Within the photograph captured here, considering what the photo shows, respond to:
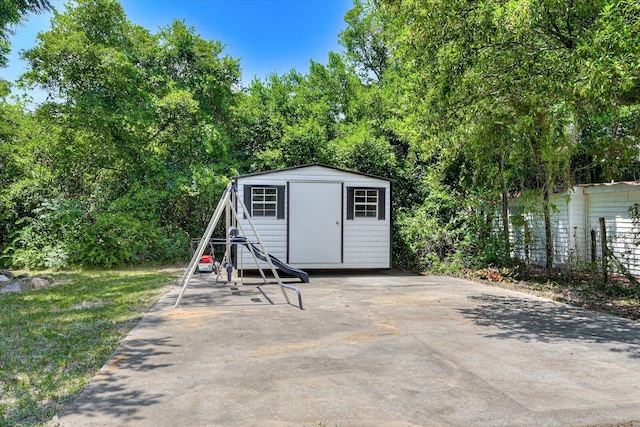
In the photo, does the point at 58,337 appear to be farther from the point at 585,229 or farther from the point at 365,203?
the point at 585,229

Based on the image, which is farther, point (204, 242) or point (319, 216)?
point (319, 216)

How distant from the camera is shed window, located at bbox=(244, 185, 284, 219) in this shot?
10.3 m

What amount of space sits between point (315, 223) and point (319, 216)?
0.61 ft

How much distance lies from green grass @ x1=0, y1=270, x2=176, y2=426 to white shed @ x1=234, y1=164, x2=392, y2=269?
2692 mm

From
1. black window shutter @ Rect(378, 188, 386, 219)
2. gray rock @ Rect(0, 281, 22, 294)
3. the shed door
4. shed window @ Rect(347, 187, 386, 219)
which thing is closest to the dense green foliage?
black window shutter @ Rect(378, 188, 386, 219)

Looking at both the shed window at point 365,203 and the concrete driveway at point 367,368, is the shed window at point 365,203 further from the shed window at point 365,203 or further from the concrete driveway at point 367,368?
the concrete driveway at point 367,368

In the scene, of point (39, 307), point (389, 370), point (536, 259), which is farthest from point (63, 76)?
point (536, 259)

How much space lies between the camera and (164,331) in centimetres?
488

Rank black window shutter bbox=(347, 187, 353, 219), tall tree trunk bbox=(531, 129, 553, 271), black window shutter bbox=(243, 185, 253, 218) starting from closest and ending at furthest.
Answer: tall tree trunk bbox=(531, 129, 553, 271), black window shutter bbox=(243, 185, 253, 218), black window shutter bbox=(347, 187, 353, 219)

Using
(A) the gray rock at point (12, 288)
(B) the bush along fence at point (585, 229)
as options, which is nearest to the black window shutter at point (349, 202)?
(B) the bush along fence at point (585, 229)

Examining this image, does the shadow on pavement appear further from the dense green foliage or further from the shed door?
the shed door

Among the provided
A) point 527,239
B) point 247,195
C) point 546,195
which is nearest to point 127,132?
point 247,195

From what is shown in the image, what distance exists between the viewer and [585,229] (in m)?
9.17

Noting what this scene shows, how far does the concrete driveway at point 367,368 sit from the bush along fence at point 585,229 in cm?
281
